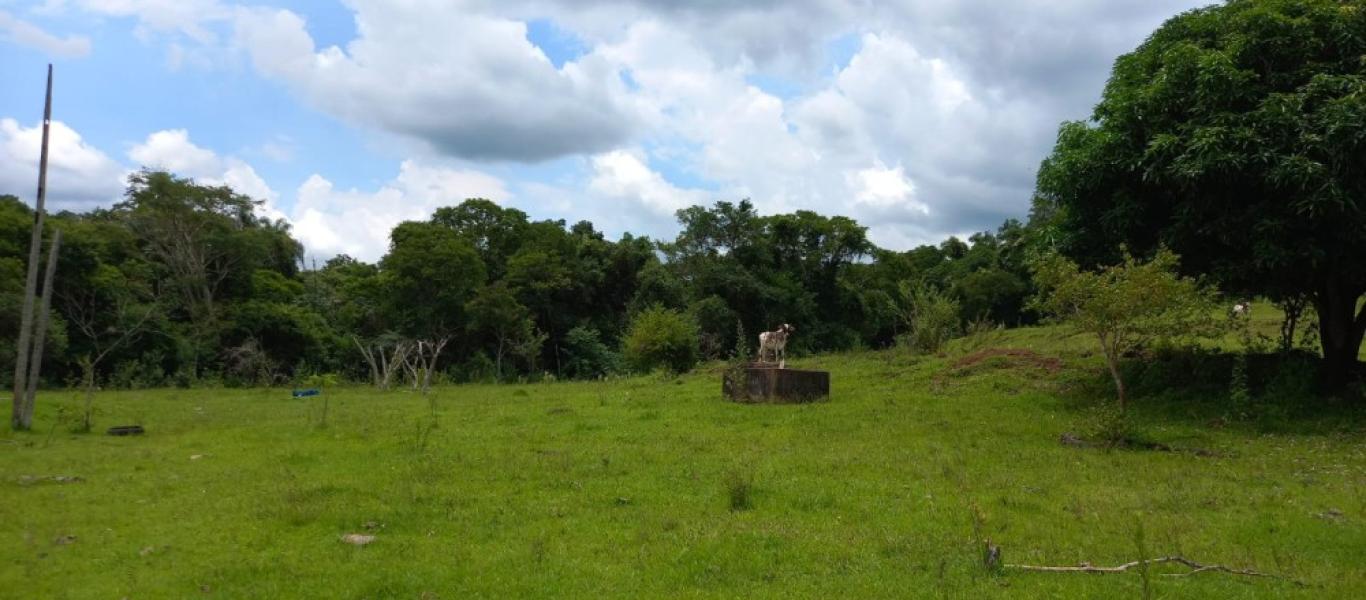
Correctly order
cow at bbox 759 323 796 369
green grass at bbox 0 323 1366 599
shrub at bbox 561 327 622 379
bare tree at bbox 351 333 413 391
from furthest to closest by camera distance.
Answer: shrub at bbox 561 327 622 379 → bare tree at bbox 351 333 413 391 → cow at bbox 759 323 796 369 → green grass at bbox 0 323 1366 599

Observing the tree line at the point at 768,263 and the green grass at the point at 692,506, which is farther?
the tree line at the point at 768,263

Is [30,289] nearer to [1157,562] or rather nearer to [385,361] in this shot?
[385,361]

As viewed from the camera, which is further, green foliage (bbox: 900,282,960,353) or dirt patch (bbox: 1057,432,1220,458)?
green foliage (bbox: 900,282,960,353)

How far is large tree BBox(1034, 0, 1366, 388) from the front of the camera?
1292 cm

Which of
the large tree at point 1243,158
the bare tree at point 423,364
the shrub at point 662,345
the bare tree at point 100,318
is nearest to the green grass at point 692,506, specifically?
the large tree at point 1243,158

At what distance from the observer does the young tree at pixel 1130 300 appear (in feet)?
43.1

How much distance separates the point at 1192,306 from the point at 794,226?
37.6 m

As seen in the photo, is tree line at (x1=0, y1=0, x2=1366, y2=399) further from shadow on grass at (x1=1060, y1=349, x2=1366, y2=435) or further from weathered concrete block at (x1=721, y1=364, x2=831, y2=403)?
weathered concrete block at (x1=721, y1=364, x2=831, y2=403)

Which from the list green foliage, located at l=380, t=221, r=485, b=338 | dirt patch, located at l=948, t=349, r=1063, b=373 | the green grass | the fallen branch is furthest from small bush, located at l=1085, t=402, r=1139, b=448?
green foliage, located at l=380, t=221, r=485, b=338

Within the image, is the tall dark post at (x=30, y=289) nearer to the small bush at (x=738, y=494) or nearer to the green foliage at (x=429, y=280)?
the small bush at (x=738, y=494)

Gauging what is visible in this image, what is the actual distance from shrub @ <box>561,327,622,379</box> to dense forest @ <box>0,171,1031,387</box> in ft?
0.42

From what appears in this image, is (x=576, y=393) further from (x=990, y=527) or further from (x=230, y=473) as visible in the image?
(x=990, y=527)

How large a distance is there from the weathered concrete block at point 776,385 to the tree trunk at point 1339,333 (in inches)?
381

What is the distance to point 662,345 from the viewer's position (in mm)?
33219
